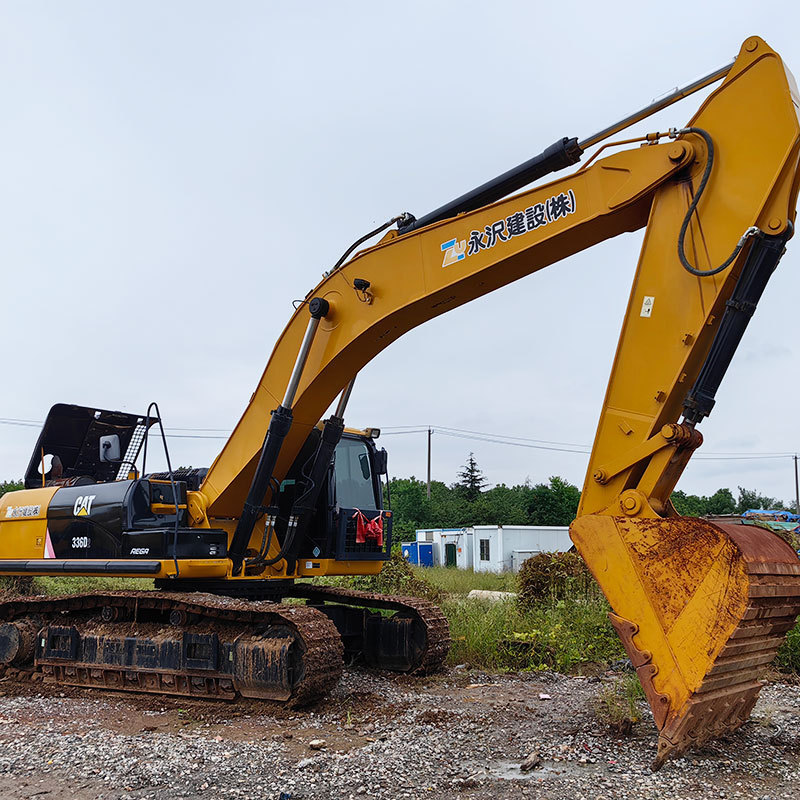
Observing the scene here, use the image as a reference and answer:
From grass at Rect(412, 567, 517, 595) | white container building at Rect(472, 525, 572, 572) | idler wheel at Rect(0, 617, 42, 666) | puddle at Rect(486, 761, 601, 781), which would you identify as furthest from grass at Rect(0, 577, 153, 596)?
white container building at Rect(472, 525, 572, 572)

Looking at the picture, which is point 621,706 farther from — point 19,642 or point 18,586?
point 18,586

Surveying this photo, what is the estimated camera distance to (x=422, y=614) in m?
8.59

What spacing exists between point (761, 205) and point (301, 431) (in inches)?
178

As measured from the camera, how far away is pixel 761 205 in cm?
510

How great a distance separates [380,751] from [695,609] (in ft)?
7.91

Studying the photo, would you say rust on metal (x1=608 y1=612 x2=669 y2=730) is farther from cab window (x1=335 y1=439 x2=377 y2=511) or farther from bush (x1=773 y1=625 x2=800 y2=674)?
Answer: bush (x1=773 y1=625 x2=800 y2=674)

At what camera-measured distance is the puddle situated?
5031 millimetres

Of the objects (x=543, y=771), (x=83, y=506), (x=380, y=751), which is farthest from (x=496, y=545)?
(x=543, y=771)

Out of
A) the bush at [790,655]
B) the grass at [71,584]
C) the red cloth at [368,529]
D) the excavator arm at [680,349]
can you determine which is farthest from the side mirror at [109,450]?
the bush at [790,655]

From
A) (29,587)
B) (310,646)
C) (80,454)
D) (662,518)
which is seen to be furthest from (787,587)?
(29,587)

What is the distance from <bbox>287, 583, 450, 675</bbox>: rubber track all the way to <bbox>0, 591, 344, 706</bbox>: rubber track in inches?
56.3

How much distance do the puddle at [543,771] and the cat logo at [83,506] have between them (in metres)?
5.05

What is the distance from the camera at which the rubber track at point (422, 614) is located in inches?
333

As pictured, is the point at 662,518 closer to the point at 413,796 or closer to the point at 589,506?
the point at 589,506
